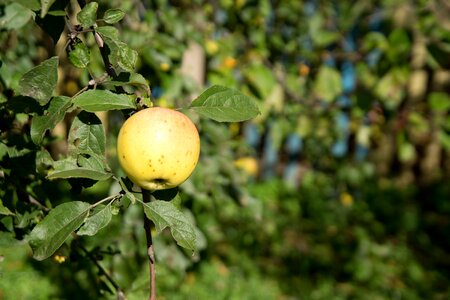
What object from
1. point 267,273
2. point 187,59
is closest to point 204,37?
point 187,59

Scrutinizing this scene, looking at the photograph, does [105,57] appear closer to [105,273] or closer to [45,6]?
[45,6]

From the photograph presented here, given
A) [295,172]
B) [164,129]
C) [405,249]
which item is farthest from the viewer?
[295,172]

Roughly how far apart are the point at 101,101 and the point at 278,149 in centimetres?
228

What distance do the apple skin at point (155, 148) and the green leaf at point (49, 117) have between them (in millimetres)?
107

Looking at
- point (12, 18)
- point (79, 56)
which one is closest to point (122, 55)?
point (79, 56)

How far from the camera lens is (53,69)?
31.2 inches

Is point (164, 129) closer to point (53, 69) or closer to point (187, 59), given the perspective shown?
point (53, 69)

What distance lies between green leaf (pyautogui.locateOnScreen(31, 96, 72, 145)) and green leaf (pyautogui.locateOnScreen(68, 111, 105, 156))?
5 centimetres

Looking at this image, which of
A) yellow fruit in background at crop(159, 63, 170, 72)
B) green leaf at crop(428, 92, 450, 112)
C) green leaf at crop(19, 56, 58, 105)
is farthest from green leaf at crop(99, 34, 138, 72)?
green leaf at crop(428, 92, 450, 112)

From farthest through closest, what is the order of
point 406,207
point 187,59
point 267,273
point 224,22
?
point 406,207 < point 267,273 < point 187,59 < point 224,22

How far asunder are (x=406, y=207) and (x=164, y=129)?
448cm

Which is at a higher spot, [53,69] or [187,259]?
[53,69]

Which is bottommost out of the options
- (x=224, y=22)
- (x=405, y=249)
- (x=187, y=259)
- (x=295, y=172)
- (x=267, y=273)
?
(x=295, y=172)

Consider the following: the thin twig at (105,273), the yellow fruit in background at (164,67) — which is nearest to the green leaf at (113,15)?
the thin twig at (105,273)
